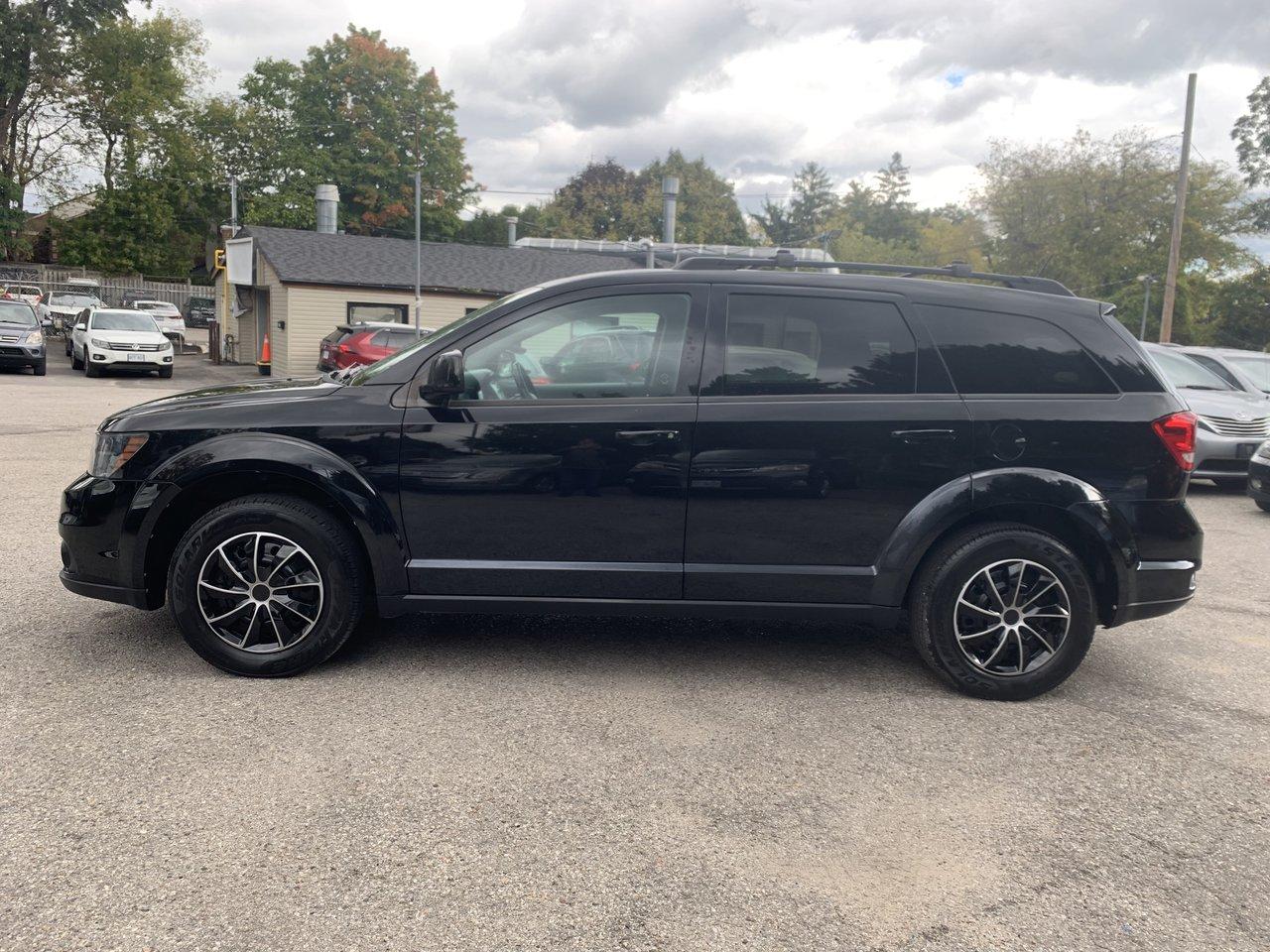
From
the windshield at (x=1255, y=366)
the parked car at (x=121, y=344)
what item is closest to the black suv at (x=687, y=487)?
the windshield at (x=1255, y=366)

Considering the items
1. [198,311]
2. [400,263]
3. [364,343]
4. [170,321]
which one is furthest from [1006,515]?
[198,311]

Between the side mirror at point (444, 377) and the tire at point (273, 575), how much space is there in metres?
0.70

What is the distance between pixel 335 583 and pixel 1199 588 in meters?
5.51

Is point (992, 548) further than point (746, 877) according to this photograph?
Yes

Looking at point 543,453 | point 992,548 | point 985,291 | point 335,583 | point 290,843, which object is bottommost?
point 290,843

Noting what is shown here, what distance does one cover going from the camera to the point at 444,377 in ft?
13.3

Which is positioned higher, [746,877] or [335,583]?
[335,583]

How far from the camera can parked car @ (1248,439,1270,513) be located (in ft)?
31.1

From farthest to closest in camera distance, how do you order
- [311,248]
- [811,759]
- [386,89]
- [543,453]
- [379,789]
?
[386,89]
[311,248]
[543,453]
[811,759]
[379,789]

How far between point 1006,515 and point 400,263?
103 ft

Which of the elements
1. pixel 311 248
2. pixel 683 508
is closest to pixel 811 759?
pixel 683 508

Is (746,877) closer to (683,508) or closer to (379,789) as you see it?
(379,789)

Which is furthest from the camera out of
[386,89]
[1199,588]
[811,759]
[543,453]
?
[386,89]

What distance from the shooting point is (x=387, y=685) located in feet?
13.7
